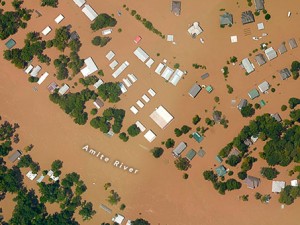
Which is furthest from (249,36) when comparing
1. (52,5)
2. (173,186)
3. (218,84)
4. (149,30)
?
(52,5)

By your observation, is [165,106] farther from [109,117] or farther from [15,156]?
[15,156]

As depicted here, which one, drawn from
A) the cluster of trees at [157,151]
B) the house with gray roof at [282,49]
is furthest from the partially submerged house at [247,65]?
the cluster of trees at [157,151]

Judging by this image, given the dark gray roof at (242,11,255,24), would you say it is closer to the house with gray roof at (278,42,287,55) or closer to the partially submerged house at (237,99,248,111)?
the house with gray roof at (278,42,287,55)

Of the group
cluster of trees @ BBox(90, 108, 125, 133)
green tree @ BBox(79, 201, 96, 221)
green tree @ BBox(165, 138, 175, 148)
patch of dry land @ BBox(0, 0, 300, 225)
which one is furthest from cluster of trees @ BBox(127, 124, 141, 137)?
green tree @ BBox(79, 201, 96, 221)

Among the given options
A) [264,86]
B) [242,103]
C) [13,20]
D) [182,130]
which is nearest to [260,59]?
[264,86]

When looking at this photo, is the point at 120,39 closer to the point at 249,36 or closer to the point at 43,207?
the point at 249,36

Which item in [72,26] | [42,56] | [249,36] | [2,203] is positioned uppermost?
[249,36]

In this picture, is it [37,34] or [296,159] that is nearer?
[296,159]
